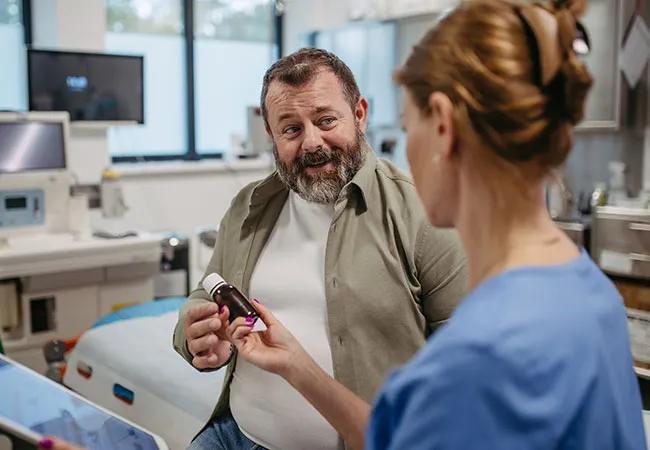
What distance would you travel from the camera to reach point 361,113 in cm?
173

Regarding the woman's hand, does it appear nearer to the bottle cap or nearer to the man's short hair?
the bottle cap

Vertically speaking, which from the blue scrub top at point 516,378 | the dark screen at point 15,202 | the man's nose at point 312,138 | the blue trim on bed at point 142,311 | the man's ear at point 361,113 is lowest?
the blue trim on bed at point 142,311

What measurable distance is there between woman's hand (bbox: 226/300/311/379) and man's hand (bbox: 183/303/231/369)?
0.06 meters

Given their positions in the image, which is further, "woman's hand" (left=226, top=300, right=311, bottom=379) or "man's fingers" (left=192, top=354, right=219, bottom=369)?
"man's fingers" (left=192, top=354, right=219, bottom=369)

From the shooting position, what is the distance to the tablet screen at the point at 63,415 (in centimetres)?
131

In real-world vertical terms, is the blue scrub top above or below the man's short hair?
below

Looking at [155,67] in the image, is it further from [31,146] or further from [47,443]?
[47,443]

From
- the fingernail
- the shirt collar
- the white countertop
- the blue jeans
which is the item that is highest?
the shirt collar

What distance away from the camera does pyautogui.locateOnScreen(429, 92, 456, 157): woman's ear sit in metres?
0.86

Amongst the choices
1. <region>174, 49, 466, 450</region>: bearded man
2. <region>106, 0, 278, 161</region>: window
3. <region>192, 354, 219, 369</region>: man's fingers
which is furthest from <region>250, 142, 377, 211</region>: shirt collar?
<region>106, 0, 278, 161</region>: window

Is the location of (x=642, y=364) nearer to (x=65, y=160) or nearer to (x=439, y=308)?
(x=439, y=308)

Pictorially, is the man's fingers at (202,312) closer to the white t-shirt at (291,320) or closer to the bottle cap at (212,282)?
the bottle cap at (212,282)

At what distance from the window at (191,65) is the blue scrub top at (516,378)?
4.26 meters

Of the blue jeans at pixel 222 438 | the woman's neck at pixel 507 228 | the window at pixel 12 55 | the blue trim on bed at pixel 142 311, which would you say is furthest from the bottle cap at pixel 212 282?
the window at pixel 12 55
